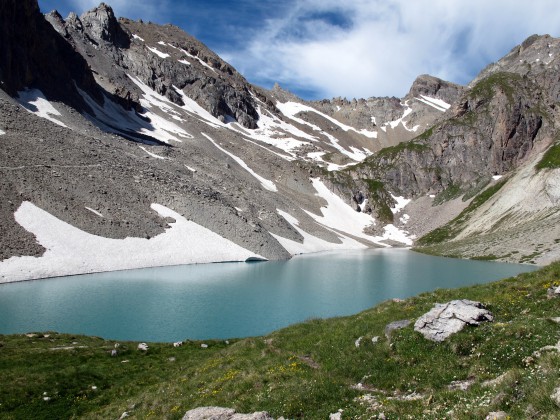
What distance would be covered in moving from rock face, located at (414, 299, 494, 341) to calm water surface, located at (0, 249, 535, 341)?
2082 cm

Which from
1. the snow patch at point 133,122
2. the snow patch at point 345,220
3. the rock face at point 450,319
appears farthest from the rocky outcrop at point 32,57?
the rock face at point 450,319

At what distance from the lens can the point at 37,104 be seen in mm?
113625

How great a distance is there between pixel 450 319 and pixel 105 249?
223 feet

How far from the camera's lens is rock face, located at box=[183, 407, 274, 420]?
1191cm

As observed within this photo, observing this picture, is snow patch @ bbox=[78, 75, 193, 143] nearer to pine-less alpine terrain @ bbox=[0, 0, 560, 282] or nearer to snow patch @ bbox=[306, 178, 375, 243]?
pine-less alpine terrain @ bbox=[0, 0, 560, 282]

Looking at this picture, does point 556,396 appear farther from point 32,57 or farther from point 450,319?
point 32,57

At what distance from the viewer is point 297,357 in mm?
17875

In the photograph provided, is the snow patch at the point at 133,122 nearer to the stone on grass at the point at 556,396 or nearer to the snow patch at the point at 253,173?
the snow patch at the point at 253,173

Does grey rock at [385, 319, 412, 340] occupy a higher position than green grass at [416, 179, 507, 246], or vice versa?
green grass at [416, 179, 507, 246]

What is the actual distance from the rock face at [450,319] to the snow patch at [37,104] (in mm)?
116248

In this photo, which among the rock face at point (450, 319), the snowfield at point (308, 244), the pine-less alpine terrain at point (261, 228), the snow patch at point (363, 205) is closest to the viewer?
the pine-less alpine terrain at point (261, 228)

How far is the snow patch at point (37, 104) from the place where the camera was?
10869cm

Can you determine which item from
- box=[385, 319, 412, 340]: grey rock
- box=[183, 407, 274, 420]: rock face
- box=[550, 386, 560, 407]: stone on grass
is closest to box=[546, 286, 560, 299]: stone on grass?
box=[385, 319, 412, 340]: grey rock

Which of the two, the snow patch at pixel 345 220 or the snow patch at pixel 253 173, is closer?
the snow patch at pixel 253 173
